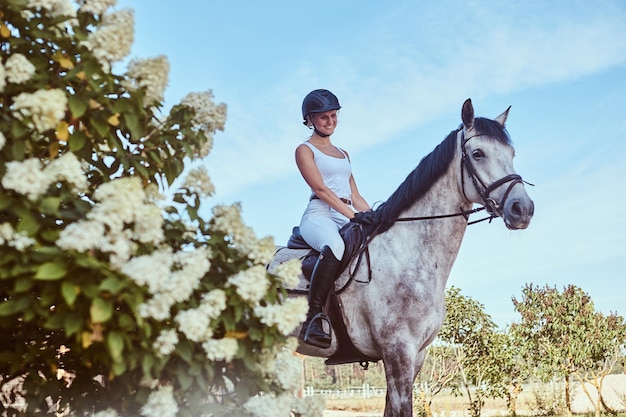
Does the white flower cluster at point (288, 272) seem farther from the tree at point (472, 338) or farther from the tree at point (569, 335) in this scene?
the tree at point (569, 335)

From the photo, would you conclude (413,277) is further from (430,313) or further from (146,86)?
(146,86)

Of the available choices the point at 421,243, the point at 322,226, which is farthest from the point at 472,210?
the point at 322,226

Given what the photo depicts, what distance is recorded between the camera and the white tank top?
6133mm

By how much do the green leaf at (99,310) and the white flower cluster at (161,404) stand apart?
0.68 meters

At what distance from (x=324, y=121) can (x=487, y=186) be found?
1817 millimetres

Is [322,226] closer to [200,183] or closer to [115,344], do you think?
[200,183]

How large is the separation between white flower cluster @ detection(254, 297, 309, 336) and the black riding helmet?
2992mm

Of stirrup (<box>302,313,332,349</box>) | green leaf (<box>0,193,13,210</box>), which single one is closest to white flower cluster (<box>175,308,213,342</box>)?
green leaf (<box>0,193,13,210</box>)

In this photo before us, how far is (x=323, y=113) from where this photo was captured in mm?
6352

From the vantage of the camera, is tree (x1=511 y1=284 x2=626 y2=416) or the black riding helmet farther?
tree (x1=511 y1=284 x2=626 y2=416)

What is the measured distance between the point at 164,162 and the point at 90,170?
0.91 meters

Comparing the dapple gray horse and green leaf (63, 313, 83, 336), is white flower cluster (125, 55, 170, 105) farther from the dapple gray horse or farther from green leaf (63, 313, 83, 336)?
the dapple gray horse

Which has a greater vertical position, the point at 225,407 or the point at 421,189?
the point at 421,189

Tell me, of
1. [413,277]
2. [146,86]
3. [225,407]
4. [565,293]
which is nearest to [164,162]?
[146,86]
